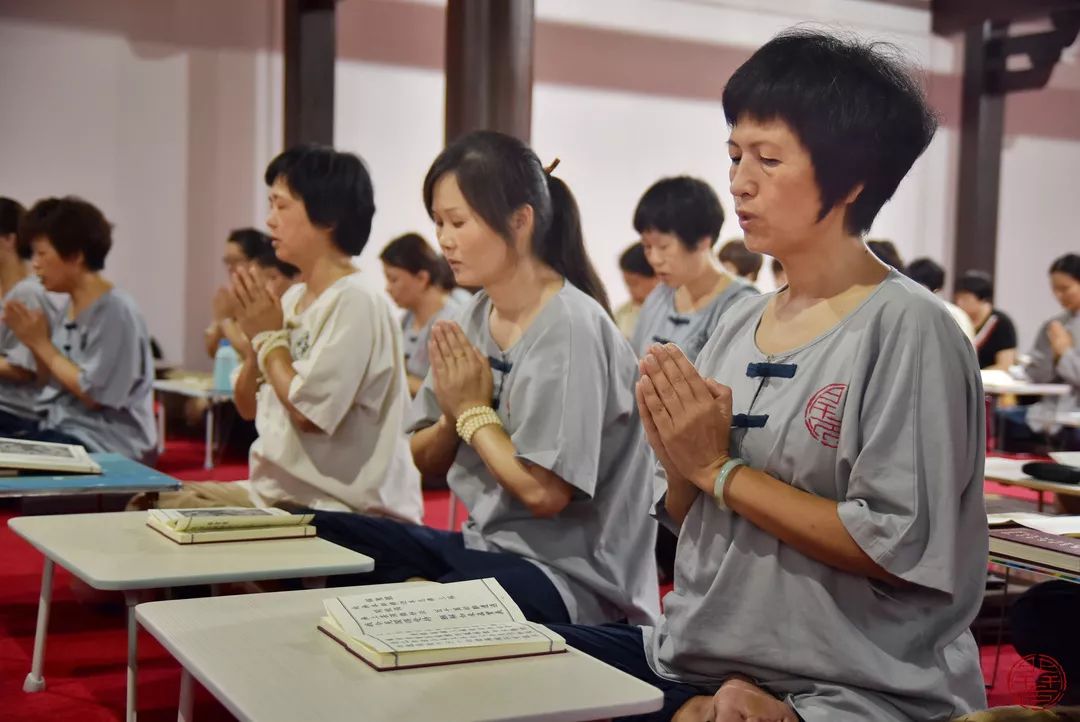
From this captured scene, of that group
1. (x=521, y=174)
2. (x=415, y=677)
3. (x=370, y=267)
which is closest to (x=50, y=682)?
(x=521, y=174)

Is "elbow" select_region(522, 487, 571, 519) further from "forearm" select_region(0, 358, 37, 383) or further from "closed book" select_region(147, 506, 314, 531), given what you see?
"forearm" select_region(0, 358, 37, 383)

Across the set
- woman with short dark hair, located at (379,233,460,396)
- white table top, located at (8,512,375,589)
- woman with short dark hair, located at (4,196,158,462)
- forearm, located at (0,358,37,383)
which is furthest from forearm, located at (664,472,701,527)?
woman with short dark hair, located at (379,233,460,396)

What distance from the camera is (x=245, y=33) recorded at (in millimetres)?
9117

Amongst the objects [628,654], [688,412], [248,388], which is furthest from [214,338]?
[688,412]

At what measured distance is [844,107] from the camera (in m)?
1.60

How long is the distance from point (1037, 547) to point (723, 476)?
56cm

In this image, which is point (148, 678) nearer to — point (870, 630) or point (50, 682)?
point (50, 682)

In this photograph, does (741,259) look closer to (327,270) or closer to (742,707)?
(327,270)

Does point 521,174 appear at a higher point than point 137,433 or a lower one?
higher

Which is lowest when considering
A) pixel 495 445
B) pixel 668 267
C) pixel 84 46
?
pixel 495 445

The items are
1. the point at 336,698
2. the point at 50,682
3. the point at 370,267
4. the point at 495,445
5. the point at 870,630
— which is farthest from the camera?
the point at 370,267

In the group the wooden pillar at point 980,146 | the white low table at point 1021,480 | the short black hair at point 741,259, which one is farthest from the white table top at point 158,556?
the wooden pillar at point 980,146

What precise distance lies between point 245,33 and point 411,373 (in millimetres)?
4199
